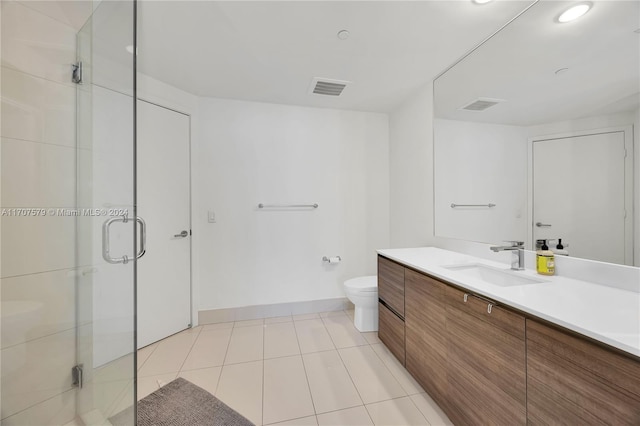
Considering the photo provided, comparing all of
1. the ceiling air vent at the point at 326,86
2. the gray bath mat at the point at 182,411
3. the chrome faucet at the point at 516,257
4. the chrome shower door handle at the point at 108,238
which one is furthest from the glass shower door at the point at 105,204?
the chrome faucet at the point at 516,257

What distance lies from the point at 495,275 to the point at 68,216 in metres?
2.39

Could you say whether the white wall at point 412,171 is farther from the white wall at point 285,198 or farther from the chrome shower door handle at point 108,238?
the chrome shower door handle at point 108,238

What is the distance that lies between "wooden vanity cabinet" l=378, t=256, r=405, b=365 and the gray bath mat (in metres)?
1.09

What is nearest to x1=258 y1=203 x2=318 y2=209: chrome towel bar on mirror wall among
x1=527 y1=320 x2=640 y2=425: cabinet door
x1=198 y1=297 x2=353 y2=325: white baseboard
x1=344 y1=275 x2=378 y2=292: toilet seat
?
x1=344 y1=275 x2=378 y2=292: toilet seat

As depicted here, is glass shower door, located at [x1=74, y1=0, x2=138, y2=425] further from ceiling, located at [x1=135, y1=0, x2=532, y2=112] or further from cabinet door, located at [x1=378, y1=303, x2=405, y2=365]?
cabinet door, located at [x1=378, y1=303, x2=405, y2=365]

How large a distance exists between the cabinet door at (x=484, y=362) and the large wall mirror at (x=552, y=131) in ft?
2.13

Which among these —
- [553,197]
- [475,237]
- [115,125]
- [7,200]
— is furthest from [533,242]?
[7,200]

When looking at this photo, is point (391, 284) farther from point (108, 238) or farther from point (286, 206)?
point (108, 238)

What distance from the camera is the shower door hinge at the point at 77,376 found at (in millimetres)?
1313

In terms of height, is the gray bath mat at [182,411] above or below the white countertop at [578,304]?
below

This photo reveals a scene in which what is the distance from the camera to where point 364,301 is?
2266 millimetres

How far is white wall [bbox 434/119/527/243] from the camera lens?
1576mm

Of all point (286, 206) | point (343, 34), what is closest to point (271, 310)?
point (286, 206)

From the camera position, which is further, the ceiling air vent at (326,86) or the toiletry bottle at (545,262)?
the ceiling air vent at (326,86)
